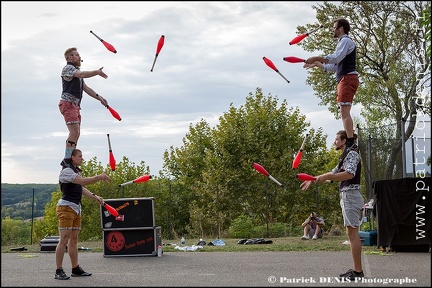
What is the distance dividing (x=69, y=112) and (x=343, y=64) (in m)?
3.76

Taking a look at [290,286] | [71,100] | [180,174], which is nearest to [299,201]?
[180,174]

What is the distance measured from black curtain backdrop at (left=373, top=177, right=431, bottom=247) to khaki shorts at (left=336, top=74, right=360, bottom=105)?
2262mm

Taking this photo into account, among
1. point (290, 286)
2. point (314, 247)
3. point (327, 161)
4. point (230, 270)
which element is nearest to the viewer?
point (290, 286)

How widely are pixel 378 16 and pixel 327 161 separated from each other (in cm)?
1033

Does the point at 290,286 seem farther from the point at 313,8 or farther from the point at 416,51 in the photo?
the point at 313,8

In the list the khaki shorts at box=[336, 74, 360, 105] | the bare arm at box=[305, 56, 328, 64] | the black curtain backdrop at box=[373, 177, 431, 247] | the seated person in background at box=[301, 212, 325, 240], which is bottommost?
the seated person in background at box=[301, 212, 325, 240]

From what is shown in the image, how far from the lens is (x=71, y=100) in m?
8.48

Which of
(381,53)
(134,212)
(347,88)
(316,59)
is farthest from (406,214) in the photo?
(381,53)

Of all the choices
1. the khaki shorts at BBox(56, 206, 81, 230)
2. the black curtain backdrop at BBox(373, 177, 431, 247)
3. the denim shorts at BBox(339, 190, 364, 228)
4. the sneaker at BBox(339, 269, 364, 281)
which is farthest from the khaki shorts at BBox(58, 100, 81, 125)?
the black curtain backdrop at BBox(373, 177, 431, 247)

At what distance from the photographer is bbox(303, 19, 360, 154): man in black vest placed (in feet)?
25.7

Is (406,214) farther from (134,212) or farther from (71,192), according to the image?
(71,192)

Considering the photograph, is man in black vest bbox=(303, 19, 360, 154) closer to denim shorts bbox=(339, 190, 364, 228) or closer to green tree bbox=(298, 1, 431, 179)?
denim shorts bbox=(339, 190, 364, 228)

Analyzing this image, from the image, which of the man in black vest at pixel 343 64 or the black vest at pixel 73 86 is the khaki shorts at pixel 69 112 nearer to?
the black vest at pixel 73 86

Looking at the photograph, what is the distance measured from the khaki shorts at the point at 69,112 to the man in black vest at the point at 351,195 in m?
3.45
